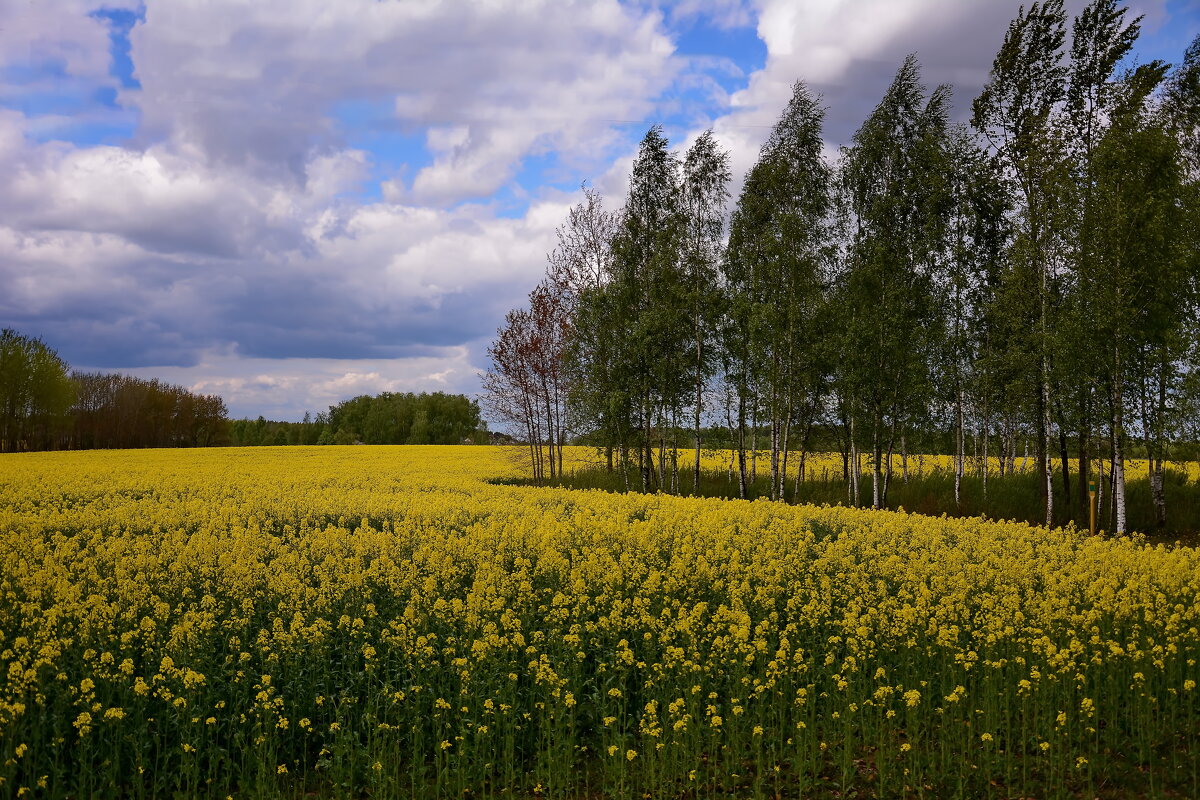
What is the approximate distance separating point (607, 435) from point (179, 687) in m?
24.9

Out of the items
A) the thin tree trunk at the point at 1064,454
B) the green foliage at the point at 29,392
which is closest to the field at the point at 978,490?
the thin tree trunk at the point at 1064,454

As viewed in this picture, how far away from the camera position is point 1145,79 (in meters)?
25.2

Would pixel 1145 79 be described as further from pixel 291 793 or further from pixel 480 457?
pixel 480 457

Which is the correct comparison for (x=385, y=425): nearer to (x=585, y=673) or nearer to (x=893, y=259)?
(x=893, y=259)

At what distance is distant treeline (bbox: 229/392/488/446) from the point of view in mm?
91375

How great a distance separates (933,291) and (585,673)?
83.7 feet

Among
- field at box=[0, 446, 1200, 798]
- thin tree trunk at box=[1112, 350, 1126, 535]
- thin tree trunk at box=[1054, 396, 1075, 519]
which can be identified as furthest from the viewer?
thin tree trunk at box=[1054, 396, 1075, 519]

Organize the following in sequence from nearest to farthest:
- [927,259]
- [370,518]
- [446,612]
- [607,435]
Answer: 1. [446,612]
2. [370,518]
3. [927,259]
4. [607,435]

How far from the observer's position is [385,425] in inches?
3730

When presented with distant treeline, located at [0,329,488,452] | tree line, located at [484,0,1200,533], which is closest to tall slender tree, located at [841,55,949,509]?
tree line, located at [484,0,1200,533]

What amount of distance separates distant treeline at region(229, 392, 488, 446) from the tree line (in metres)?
56.9

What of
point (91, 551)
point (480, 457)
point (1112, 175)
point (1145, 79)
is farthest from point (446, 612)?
point (480, 457)

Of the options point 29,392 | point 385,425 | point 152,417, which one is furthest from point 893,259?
point 385,425

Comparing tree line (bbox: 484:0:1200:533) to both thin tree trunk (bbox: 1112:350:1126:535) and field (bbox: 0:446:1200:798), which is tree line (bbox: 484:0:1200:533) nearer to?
thin tree trunk (bbox: 1112:350:1126:535)
